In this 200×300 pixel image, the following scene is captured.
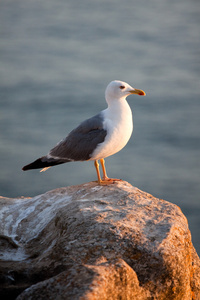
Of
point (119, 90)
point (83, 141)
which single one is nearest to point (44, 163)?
point (83, 141)

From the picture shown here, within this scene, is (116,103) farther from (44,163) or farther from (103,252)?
(103,252)

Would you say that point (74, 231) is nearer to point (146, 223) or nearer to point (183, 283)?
point (146, 223)

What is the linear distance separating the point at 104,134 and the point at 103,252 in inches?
109

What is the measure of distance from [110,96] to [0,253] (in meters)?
3.30

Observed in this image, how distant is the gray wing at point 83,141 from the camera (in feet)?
28.7

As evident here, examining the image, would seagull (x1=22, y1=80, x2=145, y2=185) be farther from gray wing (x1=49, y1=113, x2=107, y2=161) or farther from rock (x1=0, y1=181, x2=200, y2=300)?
rock (x1=0, y1=181, x2=200, y2=300)

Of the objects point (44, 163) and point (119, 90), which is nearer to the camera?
point (119, 90)

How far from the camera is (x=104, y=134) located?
8.68 m

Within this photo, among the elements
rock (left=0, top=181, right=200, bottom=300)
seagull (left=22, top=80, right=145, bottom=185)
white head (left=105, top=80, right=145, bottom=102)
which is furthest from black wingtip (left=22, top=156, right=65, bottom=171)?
white head (left=105, top=80, right=145, bottom=102)

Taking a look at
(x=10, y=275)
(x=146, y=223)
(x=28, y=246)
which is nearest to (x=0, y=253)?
(x=28, y=246)

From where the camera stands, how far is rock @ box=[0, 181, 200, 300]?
222 inches

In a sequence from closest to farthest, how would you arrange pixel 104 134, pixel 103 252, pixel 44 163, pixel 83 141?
pixel 103 252, pixel 104 134, pixel 83 141, pixel 44 163

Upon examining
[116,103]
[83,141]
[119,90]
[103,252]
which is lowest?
[103,252]

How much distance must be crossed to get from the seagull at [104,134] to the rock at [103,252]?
87cm
